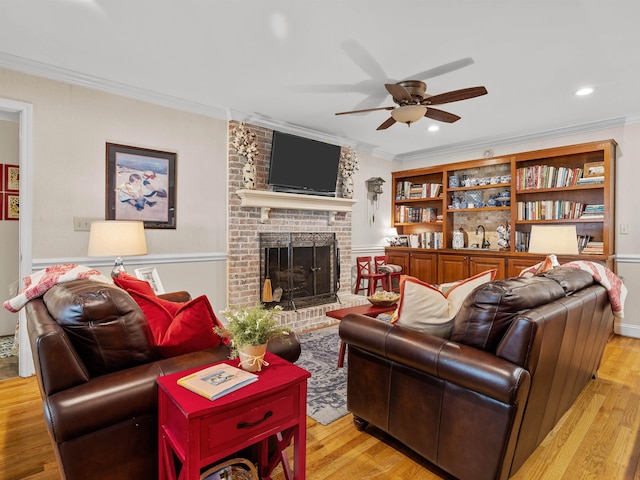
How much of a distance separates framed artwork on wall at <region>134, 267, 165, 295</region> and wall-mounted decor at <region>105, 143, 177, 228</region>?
44 cm

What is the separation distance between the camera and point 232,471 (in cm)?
131

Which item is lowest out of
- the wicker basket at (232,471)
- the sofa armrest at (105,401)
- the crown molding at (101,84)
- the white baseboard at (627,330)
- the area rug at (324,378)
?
the area rug at (324,378)

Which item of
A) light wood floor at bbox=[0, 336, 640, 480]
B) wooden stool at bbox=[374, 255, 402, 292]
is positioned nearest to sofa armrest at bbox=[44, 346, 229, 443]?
light wood floor at bbox=[0, 336, 640, 480]

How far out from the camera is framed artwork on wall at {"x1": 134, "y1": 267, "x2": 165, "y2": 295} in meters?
3.22

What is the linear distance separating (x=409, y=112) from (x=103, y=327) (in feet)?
9.26

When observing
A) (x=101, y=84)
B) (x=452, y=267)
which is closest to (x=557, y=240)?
(x=452, y=267)

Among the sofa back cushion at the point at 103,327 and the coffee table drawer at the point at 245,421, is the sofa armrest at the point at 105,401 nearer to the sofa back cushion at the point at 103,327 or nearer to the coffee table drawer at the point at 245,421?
the sofa back cushion at the point at 103,327

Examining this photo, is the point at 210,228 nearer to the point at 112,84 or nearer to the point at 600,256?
the point at 112,84

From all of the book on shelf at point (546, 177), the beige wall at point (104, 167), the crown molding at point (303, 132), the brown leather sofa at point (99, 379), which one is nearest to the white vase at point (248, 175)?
the beige wall at point (104, 167)

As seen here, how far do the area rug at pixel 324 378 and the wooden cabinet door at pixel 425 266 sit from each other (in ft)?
6.67

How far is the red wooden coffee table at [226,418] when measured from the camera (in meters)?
1.06

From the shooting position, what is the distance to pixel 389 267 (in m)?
5.38

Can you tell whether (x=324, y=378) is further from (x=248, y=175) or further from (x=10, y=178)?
(x=10, y=178)

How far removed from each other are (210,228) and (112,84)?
1.59m
